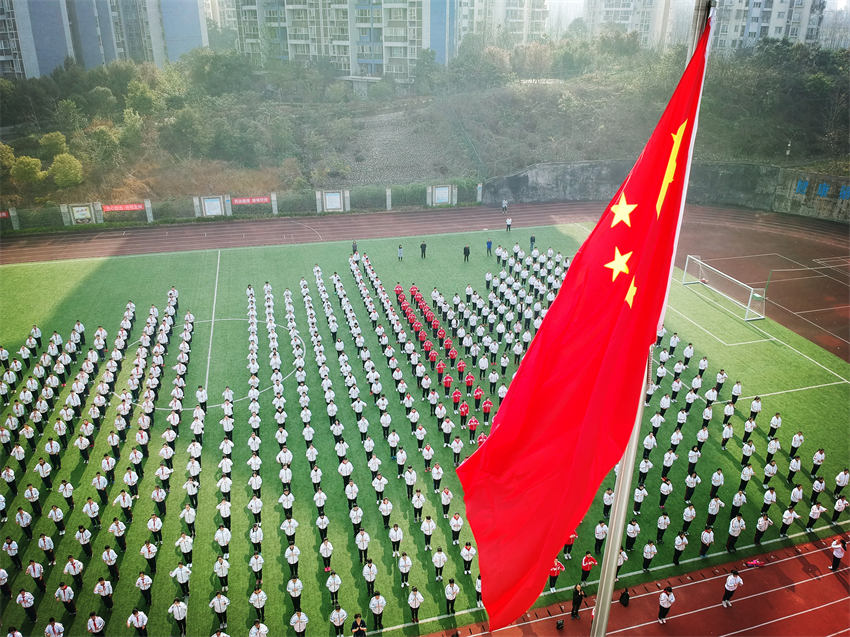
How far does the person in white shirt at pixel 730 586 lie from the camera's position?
43.1 feet

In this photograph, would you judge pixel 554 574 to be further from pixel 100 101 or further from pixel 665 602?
pixel 100 101

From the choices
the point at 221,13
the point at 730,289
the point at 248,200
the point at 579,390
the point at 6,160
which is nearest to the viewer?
the point at 579,390

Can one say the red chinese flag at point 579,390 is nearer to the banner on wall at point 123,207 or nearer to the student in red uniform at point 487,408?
the student in red uniform at point 487,408

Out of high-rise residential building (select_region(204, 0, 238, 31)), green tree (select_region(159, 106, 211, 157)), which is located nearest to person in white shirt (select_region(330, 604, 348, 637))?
green tree (select_region(159, 106, 211, 157))

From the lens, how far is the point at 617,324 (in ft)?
20.5

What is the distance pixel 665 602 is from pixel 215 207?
37.0 metres

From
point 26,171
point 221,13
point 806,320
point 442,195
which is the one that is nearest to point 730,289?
point 806,320

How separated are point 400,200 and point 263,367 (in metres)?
25.0

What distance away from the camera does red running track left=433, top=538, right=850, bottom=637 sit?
42.8ft

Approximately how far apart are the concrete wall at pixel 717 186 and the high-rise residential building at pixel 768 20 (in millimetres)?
15937

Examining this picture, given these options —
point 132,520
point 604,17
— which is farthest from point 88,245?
point 604,17

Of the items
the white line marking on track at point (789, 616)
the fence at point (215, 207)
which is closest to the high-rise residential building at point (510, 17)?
the fence at point (215, 207)

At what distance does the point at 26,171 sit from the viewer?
44.2 meters

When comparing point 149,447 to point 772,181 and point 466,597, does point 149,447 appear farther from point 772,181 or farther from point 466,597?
point 772,181
